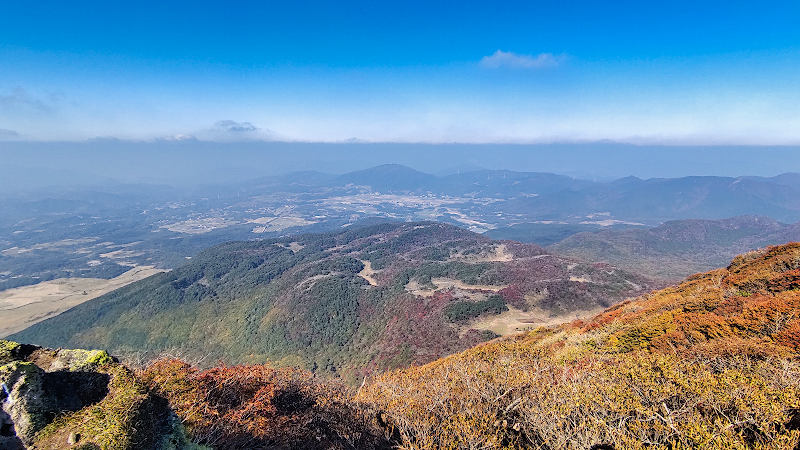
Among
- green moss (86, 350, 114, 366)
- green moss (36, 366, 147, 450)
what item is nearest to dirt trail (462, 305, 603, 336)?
green moss (86, 350, 114, 366)

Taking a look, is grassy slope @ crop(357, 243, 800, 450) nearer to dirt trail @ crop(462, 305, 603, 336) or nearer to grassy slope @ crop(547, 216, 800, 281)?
dirt trail @ crop(462, 305, 603, 336)

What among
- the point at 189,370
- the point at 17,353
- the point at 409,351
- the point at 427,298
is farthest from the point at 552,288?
the point at 17,353

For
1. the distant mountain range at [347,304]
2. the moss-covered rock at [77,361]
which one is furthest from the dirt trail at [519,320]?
the moss-covered rock at [77,361]

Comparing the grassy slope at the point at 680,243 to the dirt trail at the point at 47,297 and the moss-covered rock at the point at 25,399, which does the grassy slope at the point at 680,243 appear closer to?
the moss-covered rock at the point at 25,399

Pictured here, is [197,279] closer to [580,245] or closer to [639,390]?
[639,390]

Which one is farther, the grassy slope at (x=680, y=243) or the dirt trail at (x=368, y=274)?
the grassy slope at (x=680, y=243)

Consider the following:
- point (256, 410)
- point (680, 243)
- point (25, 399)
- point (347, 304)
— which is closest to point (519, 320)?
point (347, 304)

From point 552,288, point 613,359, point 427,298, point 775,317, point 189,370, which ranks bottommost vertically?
point 427,298
